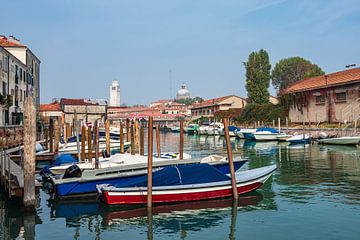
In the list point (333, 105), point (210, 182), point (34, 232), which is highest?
point (333, 105)

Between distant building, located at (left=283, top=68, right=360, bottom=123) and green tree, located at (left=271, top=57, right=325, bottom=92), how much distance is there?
36.0 m

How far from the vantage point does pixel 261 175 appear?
15.4m

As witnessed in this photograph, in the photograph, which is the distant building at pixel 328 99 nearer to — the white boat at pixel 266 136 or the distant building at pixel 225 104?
the white boat at pixel 266 136

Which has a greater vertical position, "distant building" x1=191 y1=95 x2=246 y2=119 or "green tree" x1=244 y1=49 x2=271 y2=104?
"green tree" x1=244 y1=49 x2=271 y2=104

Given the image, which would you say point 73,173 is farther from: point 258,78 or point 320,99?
point 258,78

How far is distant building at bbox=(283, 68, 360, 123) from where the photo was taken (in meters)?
41.3

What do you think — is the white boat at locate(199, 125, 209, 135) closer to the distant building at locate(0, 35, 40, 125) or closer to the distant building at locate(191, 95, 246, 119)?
the distant building at locate(191, 95, 246, 119)

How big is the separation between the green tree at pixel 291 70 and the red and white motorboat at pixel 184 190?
75054 millimetres

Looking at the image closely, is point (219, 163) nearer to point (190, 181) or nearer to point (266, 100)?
point (190, 181)

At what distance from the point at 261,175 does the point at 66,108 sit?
57.1 meters

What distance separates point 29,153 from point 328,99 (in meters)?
38.0

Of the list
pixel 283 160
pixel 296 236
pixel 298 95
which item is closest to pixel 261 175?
pixel 296 236

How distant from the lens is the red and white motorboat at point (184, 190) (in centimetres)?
1352

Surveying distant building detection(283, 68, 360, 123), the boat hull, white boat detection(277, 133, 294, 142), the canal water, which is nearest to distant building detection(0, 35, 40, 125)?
the boat hull
